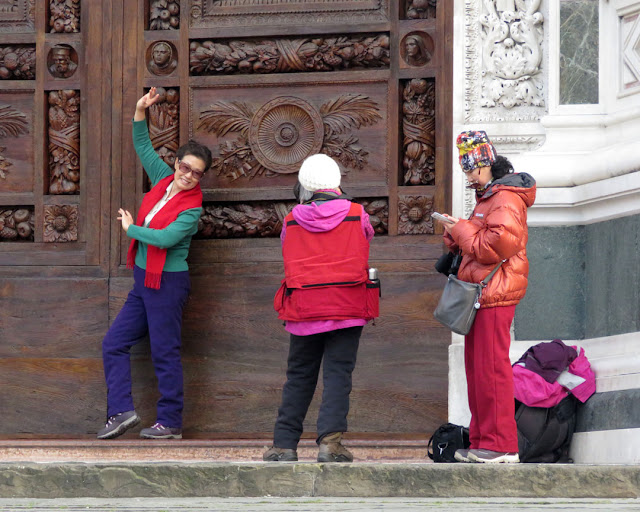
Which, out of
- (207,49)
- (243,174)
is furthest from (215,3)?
(243,174)

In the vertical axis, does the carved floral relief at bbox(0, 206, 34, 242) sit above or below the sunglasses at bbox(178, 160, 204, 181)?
below

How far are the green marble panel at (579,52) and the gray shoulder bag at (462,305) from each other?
144cm

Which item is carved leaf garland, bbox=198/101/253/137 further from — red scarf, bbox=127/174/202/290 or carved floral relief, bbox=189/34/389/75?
red scarf, bbox=127/174/202/290

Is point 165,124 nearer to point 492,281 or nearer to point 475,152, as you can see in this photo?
point 475,152

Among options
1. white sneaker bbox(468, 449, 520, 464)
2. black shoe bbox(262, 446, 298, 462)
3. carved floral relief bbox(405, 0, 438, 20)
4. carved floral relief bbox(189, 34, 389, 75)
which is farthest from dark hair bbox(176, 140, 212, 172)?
white sneaker bbox(468, 449, 520, 464)

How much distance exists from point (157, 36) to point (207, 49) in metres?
0.31

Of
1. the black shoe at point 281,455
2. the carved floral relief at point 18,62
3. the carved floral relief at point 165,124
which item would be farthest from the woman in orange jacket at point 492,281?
the carved floral relief at point 18,62

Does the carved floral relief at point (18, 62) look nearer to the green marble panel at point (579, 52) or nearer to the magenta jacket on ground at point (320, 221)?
the magenta jacket on ground at point (320, 221)

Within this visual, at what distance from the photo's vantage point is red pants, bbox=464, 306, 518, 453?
5.92 meters

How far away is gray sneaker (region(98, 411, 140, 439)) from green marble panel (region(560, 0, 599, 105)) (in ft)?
A: 9.54

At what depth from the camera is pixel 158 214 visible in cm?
718

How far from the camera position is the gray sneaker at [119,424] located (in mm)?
7070

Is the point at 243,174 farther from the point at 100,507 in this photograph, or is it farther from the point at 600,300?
the point at 100,507

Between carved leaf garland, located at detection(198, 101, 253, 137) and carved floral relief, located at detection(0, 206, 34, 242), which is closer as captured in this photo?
carved leaf garland, located at detection(198, 101, 253, 137)
